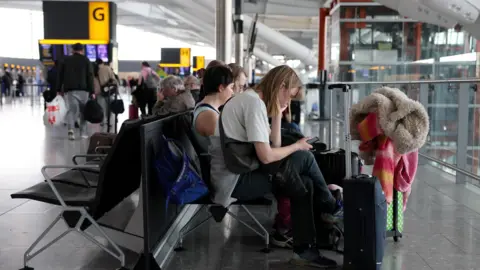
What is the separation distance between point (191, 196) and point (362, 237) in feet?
3.35

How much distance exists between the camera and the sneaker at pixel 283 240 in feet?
13.9

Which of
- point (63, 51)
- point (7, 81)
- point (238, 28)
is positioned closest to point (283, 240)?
point (238, 28)

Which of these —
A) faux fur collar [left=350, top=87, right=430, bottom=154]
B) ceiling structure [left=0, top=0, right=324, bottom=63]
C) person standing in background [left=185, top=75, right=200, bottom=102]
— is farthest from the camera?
ceiling structure [left=0, top=0, right=324, bottom=63]

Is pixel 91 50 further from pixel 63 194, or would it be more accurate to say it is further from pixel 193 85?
pixel 63 194

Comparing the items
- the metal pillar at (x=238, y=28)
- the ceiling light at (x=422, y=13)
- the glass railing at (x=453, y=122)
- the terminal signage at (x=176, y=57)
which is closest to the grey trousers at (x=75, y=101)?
the metal pillar at (x=238, y=28)

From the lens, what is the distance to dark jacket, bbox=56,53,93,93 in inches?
440

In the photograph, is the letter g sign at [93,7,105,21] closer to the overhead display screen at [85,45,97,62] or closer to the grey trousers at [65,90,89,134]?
the overhead display screen at [85,45,97,62]

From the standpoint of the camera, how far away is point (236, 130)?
3779 millimetres

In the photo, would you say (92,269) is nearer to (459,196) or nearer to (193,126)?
(193,126)

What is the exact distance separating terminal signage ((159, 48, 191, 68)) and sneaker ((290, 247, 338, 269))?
117ft

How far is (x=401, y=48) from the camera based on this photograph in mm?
18328

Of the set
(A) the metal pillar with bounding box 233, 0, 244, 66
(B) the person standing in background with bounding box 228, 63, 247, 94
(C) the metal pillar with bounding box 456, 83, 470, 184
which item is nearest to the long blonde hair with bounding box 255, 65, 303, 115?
(B) the person standing in background with bounding box 228, 63, 247, 94

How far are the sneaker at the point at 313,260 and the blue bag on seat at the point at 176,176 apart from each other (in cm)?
74

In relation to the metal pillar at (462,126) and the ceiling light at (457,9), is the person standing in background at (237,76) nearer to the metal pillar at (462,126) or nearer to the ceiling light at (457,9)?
the metal pillar at (462,126)
